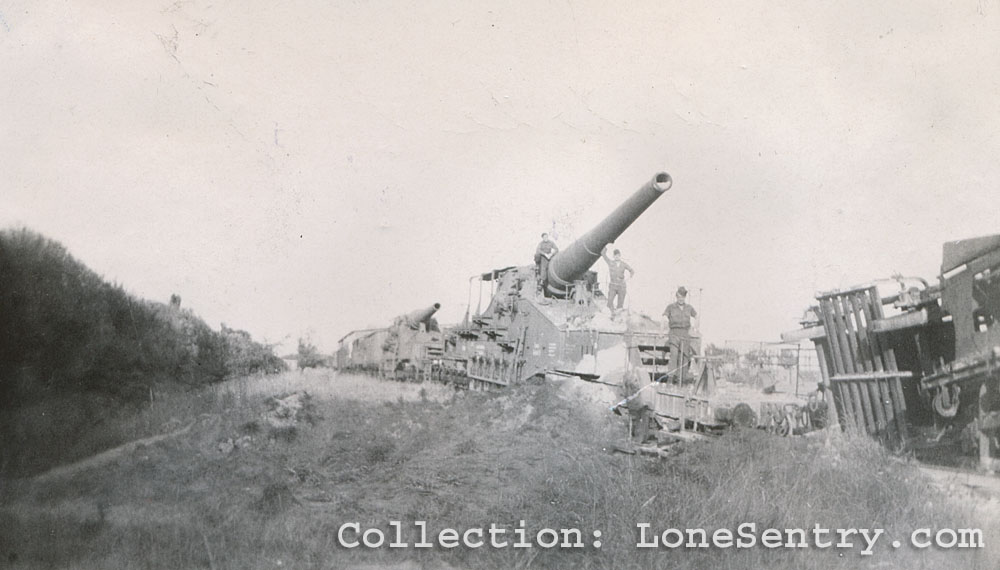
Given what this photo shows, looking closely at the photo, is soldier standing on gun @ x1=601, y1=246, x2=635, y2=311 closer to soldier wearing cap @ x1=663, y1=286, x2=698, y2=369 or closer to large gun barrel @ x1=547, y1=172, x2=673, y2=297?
large gun barrel @ x1=547, y1=172, x2=673, y2=297

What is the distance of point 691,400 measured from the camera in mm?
8312

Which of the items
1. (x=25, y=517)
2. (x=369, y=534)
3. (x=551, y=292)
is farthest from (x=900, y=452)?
(x=25, y=517)

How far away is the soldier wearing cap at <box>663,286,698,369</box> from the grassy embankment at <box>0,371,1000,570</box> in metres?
2.32

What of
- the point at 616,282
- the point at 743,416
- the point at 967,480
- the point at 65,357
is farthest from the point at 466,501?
the point at 616,282

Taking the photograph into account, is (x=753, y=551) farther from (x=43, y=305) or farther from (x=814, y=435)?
(x=43, y=305)

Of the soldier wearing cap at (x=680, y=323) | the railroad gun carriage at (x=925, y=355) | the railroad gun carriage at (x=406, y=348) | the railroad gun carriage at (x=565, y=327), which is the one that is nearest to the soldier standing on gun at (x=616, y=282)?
the railroad gun carriage at (x=565, y=327)

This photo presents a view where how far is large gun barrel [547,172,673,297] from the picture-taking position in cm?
827

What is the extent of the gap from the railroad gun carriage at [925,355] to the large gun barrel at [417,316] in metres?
12.6

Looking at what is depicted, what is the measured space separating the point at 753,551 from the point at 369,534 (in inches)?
112

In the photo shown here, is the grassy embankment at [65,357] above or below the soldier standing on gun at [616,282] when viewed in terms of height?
below

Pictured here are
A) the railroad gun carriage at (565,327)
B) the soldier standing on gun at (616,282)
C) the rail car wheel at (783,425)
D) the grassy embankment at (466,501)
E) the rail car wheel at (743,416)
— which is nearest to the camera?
the grassy embankment at (466,501)

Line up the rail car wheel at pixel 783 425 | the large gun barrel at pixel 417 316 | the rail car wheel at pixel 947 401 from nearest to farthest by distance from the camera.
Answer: the rail car wheel at pixel 947 401 → the rail car wheel at pixel 783 425 → the large gun barrel at pixel 417 316

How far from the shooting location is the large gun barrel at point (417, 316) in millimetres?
20062

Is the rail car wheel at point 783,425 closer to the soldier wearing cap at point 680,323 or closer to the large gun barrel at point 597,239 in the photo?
the soldier wearing cap at point 680,323
